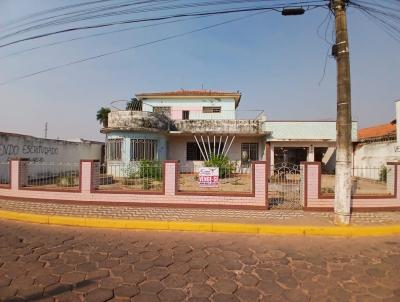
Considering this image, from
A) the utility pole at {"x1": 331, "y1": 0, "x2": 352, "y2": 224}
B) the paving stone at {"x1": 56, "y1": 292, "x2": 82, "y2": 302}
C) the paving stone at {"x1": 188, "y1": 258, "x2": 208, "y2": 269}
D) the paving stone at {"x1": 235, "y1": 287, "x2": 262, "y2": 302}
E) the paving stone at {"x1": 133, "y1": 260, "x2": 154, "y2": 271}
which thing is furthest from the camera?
the utility pole at {"x1": 331, "y1": 0, "x2": 352, "y2": 224}

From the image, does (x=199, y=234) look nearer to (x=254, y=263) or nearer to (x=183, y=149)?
(x=254, y=263)

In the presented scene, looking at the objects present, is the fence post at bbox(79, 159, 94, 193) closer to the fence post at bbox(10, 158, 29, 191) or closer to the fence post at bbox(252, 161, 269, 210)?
the fence post at bbox(10, 158, 29, 191)

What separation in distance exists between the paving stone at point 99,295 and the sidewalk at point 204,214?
143 inches

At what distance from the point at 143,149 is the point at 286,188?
33.3 ft

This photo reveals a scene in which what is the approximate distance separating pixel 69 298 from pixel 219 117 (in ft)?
64.6

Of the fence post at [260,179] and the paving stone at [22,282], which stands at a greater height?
the fence post at [260,179]

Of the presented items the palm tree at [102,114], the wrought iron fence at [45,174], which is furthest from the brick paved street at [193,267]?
the palm tree at [102,114]

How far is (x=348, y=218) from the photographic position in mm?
7066

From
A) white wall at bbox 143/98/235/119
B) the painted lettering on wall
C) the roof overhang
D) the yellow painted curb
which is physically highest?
the roof overhang

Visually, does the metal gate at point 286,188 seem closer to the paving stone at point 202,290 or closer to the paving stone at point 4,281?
the paving stone at point 202,290

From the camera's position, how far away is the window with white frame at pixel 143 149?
17.2 m

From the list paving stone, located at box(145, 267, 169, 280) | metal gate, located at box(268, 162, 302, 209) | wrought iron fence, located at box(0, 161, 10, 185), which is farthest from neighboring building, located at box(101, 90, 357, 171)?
paving stone, located at box(145, 267, 169, 280)

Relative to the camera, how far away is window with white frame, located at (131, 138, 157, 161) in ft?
56.5

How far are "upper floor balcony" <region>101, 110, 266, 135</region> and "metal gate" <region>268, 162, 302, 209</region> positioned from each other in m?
9.65
